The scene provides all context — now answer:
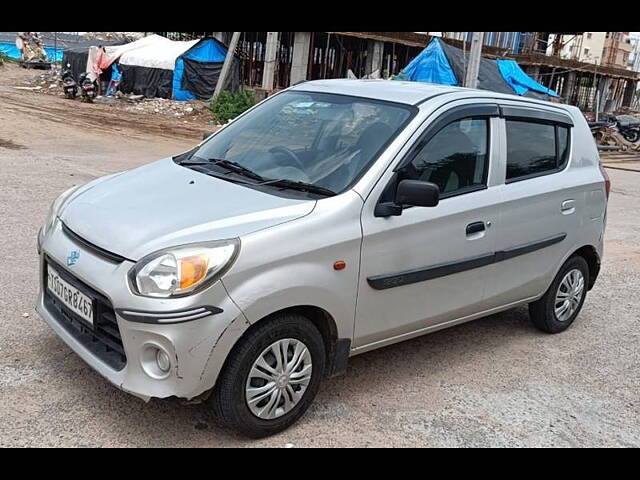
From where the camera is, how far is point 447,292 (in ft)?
13.5

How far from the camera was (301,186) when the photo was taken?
3738 mm

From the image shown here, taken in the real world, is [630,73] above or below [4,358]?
above

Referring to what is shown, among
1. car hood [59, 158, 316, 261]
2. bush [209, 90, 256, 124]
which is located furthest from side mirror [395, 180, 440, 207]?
bush [209, 90, 256, 124]

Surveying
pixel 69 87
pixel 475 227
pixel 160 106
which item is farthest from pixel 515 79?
pixel 475 227

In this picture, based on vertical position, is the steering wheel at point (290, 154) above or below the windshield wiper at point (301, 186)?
above

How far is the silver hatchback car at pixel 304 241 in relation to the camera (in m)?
3.07

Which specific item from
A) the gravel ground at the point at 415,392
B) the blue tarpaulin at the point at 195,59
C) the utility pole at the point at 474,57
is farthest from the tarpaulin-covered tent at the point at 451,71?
the gravel ground at the point at 415,392

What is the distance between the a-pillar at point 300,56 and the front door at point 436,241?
817 inches

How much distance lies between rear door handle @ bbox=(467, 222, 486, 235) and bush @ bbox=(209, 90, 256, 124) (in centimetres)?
1762

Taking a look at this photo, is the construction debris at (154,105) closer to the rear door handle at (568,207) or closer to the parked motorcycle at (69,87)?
the parked motorcycle at (69,87)

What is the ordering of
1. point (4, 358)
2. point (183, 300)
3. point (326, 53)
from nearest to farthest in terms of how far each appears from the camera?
1. point (183, 300)
2. point (4, 358)
3. point (326, 53)

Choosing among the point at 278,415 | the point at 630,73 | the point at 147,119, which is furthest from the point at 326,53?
the point at 278,415
